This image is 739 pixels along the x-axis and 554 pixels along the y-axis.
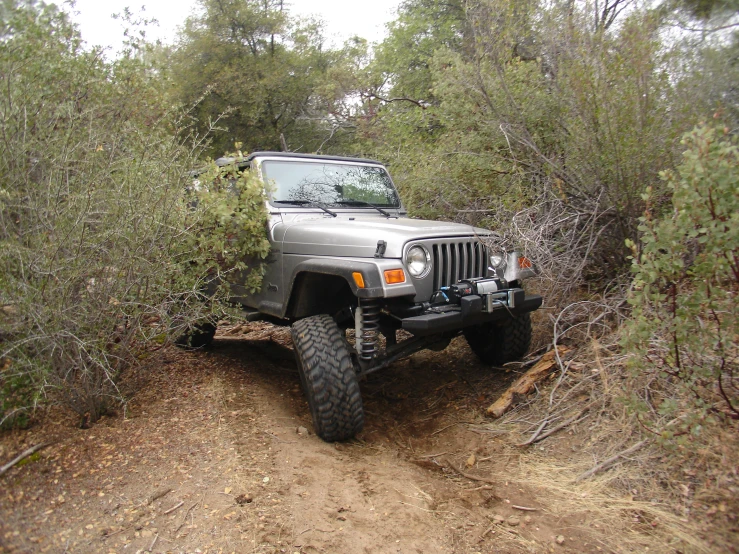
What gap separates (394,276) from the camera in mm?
3473

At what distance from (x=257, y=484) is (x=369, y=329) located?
1128 millimetres

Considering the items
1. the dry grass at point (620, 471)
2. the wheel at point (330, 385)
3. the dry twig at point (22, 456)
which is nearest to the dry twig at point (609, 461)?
the dry grass at point (620, 471)

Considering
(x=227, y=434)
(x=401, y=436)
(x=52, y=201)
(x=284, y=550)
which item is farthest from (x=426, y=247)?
(x=52, y=201)

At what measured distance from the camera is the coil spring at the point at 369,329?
3578 millimetres

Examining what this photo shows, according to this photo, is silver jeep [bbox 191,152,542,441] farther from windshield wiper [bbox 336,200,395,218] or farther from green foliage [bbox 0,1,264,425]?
green foliage [bbox 0,1,264,425]

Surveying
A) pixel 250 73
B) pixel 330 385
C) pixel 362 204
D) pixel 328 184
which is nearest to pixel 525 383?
pixel 330 385

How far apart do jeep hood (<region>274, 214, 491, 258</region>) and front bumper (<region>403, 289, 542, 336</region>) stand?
1.44 feet

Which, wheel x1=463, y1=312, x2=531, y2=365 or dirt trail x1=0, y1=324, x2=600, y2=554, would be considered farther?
wheel x1=463, y1=312, x2=531, y2=365

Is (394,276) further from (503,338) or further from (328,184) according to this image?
(328,184)

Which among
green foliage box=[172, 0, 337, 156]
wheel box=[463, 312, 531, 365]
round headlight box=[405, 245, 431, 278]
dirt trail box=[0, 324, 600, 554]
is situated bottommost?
dirt trail box=[0, 324, 600, 554]

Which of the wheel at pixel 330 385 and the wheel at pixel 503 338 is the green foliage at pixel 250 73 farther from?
the wheel at pixel 330 385

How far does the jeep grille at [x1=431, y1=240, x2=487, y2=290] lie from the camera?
3729 mm

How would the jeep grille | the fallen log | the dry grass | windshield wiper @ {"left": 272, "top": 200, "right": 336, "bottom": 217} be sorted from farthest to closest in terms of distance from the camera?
windshield wiper @ {"left": 272, "top": 200, "right": 336, "bottom": 217}
the fallen log
the jeep grille
the dry grass

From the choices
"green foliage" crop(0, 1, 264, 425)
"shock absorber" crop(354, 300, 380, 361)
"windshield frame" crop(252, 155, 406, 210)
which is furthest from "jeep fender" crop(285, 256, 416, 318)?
"windshield frame" crop(252, 155, 406, 210)
